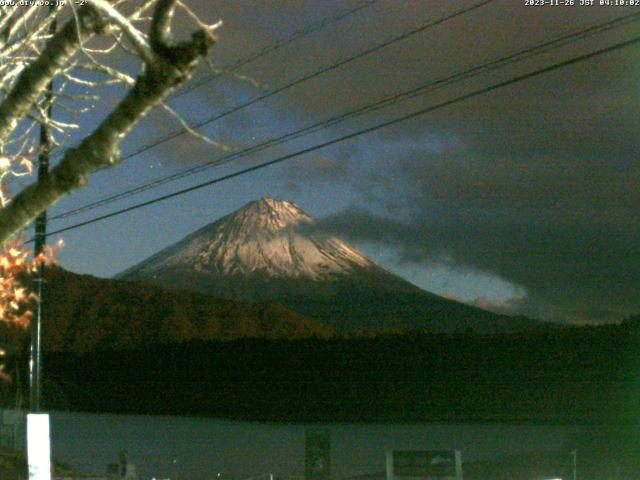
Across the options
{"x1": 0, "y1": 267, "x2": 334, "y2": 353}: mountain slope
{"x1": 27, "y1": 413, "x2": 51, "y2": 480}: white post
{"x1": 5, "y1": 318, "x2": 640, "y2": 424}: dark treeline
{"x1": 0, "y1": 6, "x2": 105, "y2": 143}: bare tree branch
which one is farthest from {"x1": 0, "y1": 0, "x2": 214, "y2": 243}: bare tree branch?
{"x1": 0, "y1": 267, "x2": 334, "y2": 353}: mountain slope

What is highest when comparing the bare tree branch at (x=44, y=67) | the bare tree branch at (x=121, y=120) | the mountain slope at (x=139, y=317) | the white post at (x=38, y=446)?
the mountain slope at (x=139, y=317)

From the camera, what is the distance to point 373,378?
6450 centimetres

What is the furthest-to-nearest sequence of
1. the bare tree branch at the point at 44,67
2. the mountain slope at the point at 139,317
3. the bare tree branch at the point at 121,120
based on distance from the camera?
the mountain slope at the point at 139,317 < the bare tree branch at the point at 44,67 < the bare tree branch at the point at 121,120

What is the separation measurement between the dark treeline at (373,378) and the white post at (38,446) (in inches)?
1350

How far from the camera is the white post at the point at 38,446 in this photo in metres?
15.0

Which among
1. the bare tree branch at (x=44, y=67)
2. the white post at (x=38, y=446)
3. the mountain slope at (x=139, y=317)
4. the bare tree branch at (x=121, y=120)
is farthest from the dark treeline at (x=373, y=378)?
the bare tree branch at (x=121, y=120)

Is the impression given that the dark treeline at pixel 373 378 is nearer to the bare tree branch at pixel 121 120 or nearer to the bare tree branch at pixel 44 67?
the bare tree branch at pixel 44 67

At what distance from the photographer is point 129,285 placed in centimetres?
10538

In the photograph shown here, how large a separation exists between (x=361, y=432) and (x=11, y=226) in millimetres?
47938

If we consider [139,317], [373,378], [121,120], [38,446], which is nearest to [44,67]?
[121,120]

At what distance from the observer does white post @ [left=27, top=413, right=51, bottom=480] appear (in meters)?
15.0

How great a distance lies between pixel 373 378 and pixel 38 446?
5036cm

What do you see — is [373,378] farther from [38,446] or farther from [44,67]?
[44,67]

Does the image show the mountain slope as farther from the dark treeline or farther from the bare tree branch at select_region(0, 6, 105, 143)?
the bare tree branch at select_region(0, 6, 105, 143)
